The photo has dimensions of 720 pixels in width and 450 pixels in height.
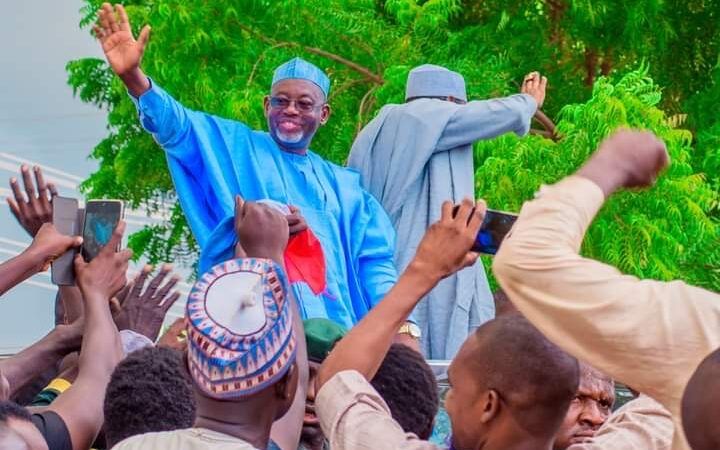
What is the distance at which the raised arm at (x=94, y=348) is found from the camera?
342cm

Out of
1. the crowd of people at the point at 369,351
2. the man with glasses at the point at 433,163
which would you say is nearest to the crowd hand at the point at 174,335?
the crowd of people at the point at 369,351

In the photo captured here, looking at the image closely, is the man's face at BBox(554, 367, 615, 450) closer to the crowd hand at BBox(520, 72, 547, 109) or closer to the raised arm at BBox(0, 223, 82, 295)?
the raised arm at BBox(0, 223, 82, 295)

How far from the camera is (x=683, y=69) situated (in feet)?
42.0

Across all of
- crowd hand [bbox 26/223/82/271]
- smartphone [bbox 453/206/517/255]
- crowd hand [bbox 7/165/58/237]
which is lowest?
crowd hand [bbox 7/165/58/237]

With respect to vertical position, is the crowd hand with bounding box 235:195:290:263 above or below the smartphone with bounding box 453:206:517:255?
below

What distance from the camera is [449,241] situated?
295 centimetres

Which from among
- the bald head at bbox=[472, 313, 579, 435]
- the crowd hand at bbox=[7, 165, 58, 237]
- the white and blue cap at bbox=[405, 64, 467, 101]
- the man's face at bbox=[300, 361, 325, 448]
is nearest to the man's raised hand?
the crowd hand at bbox=[7, 165, 58, 237]

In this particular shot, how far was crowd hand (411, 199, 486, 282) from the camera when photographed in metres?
2.94

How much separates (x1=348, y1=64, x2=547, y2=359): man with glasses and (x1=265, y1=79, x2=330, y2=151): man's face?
0.87 m

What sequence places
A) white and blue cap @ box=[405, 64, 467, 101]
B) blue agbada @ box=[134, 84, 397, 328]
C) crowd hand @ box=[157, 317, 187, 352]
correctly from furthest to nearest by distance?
white and blue cap @ box=[405, 64, 467, 101], blue agbada @ box=[134, 84, 397, 328], crowd hand @ box=[157, 317, 187, 352]

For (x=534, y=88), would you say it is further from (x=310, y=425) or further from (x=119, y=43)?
(x=310, y=425)

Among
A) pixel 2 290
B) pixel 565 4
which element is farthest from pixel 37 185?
pixel 565 4

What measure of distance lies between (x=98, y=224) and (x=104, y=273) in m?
0.23

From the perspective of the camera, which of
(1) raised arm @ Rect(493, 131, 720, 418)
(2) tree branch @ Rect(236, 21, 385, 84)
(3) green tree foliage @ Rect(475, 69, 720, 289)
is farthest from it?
(2) tree branch @ Rect(236, 21, 385, 84)
